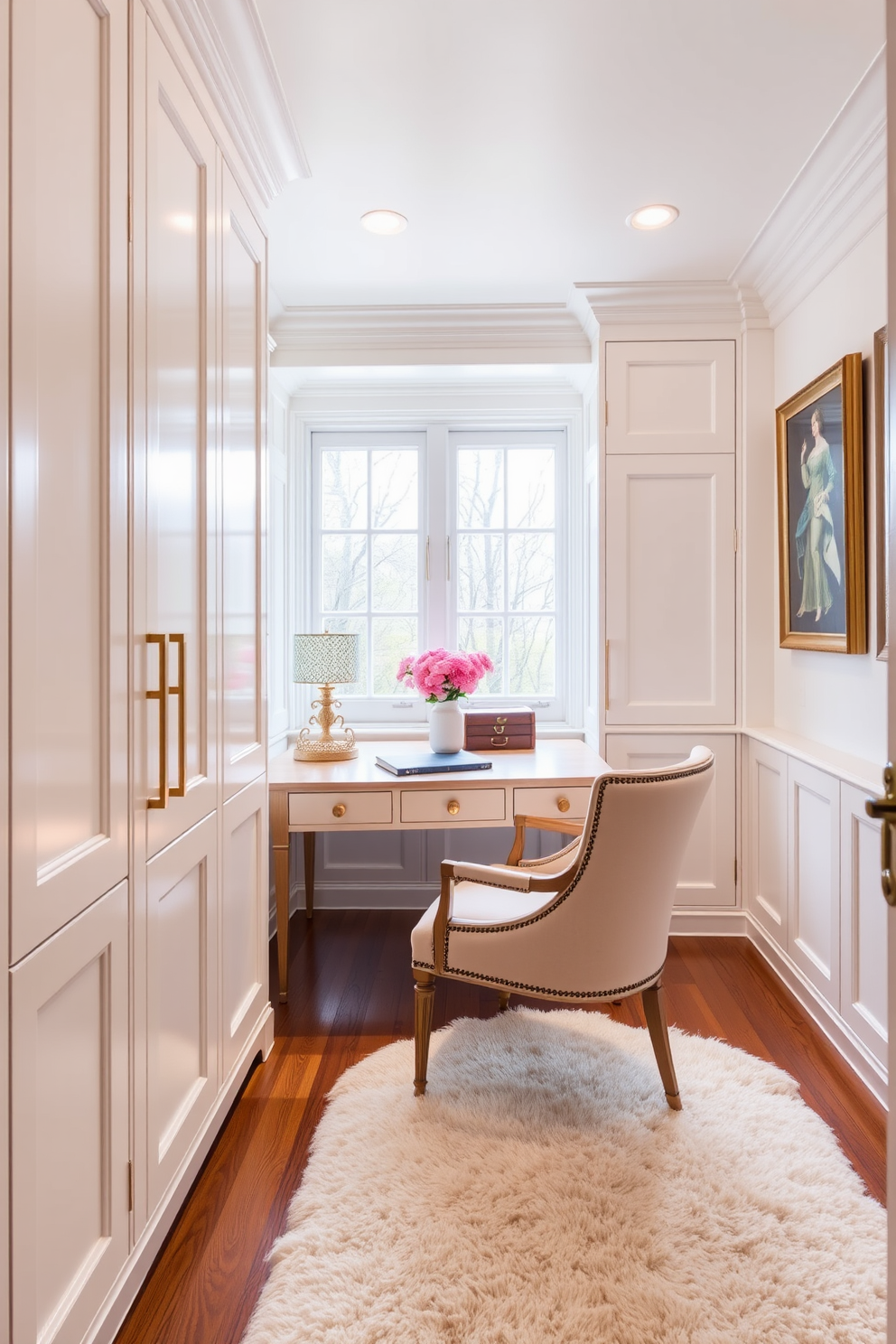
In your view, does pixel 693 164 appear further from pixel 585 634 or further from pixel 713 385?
pixel 585 634

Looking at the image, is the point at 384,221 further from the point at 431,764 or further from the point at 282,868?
the point at 282,868

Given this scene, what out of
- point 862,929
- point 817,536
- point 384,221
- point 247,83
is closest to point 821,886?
point 862,929

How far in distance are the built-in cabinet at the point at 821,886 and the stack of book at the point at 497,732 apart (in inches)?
35.1

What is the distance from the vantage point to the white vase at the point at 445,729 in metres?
3.08

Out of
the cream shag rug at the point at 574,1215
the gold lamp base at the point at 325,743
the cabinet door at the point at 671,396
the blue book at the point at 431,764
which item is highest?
the cabinet door at the point at 671,396

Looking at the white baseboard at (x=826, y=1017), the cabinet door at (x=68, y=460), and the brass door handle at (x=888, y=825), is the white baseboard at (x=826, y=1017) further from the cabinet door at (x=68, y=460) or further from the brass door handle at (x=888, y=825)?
the cabinet door at (x=68, y=460)

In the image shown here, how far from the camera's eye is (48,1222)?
3.64ft

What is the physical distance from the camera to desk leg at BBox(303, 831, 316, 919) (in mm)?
3432

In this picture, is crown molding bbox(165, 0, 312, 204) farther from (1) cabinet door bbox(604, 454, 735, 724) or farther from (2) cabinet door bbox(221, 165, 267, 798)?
(1) cabinet door bbox(604, 454, 735, 724)

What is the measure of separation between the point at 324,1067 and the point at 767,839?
180cm

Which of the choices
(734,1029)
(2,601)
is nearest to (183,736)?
(2,601)

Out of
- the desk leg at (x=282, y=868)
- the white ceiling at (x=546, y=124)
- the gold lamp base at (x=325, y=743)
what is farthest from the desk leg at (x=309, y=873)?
the white ceiling at (x=546, y=124)

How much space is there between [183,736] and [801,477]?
228 centimetres

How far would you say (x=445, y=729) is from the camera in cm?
308
